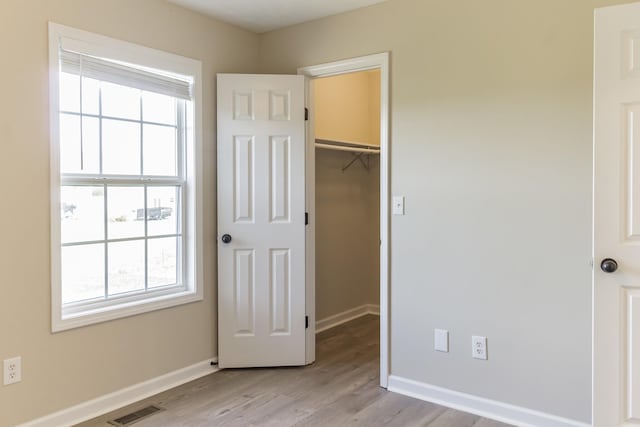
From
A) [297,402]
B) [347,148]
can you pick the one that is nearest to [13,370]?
[297,402]

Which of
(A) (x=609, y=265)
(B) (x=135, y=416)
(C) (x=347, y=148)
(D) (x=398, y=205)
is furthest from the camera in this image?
(C) (x=347, y=148)

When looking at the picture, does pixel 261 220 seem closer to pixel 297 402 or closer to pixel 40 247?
pixel 297 402

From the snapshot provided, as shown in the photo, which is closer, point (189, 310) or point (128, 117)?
point (128, 117)

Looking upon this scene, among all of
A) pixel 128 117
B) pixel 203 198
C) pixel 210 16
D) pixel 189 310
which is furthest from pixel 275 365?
pixel 210 16

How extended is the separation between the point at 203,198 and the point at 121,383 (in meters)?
1.29

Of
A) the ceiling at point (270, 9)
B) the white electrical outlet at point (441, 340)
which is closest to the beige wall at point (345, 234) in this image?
the ceiling at point (270, 9)

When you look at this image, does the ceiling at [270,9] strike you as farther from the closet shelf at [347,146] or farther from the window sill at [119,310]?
the window sill at [119,310]

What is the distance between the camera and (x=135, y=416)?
2.77m

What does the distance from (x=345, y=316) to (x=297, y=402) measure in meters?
1.92

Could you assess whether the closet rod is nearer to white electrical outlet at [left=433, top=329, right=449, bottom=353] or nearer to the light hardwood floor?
the light hardwood floor

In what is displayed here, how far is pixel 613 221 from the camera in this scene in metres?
2.18

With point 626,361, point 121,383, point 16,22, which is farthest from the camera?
point 121,383

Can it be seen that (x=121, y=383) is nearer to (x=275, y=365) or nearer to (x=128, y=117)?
(x=275, y=365)

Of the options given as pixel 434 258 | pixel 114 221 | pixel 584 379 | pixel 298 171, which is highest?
pixel 298 171
